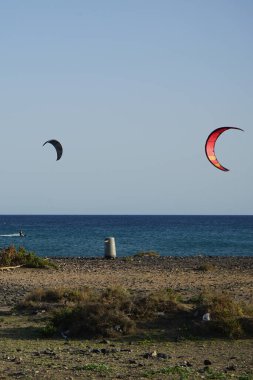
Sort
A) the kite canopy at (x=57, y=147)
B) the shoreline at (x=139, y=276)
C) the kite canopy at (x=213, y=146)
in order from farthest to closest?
1. the kite canopy at (x=57, y=147)
2. the shoreline at (x=139, y=276)
3. the kite canopy at (x=213, y=146)

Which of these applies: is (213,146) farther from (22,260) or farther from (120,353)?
(22,260)

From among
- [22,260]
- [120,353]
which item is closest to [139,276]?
[22,260]

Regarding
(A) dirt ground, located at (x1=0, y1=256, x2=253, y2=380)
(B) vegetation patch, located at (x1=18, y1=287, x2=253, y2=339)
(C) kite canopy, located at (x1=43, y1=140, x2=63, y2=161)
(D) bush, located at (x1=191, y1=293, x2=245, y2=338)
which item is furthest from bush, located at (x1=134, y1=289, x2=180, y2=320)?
(C) kite canopy, located at (x1=43, y1=140, x2=63, y2=161)

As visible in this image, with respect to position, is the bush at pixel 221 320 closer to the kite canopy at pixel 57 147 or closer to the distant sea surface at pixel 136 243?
the kite canopy at pixel 57 147

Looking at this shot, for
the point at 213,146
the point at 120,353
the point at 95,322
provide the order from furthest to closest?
the point at 213,146
the point at 95,322
the point at 120,353

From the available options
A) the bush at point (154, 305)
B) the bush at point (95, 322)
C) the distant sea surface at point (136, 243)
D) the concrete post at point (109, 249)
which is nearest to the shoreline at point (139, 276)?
the concrete post at point (109, 249)

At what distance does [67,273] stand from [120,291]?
1035 centimetres

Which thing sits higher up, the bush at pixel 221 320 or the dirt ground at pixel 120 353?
the bush at pixel 221 320

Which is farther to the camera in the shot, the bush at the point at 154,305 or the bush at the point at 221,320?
the bush at the point at 154,305

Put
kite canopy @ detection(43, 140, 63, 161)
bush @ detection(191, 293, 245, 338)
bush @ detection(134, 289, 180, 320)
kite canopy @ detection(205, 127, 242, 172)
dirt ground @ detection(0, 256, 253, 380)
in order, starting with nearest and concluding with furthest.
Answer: dirt ground @ detection(0, 256, 253, 380)
bush @ detection(191, 293, 245, 338)
bush @ detection(134, 289, 180, 320)
kite canopy @ detection(205, 127, 242, 172)
kite canopy @ detection(43, 140, 63, 161)

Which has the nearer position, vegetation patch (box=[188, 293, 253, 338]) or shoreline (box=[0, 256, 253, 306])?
vegetation patch (box=[188, 293, 253, 338])

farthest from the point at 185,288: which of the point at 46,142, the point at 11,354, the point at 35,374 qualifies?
the point at 35,374

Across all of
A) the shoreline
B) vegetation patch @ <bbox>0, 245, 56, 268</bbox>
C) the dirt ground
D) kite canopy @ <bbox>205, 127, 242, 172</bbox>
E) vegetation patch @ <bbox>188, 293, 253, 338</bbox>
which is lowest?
the dirt ground

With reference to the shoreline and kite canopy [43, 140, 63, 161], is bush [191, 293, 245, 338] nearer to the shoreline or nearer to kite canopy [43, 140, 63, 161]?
the shoreline
